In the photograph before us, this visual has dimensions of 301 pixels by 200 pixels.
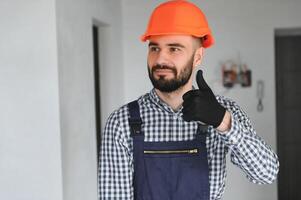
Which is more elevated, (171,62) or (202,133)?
(171,62)

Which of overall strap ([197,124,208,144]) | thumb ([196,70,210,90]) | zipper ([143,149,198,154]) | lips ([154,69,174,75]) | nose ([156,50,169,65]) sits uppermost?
nose ([156,50,169,65])

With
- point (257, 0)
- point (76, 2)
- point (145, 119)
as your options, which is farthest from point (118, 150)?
point (257, 0)

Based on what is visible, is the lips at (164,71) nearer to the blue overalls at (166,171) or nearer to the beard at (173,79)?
the beard at (173,79)

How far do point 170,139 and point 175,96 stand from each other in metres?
0.13

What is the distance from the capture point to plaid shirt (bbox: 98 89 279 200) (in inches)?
44.7

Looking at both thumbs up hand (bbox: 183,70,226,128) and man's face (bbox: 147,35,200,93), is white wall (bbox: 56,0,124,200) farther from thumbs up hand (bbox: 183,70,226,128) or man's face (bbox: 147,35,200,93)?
thumbs up hand (bbox: 183,70,226,128)

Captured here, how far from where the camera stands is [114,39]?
3805 mm

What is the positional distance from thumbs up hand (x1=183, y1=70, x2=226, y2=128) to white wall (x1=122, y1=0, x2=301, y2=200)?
289 cm

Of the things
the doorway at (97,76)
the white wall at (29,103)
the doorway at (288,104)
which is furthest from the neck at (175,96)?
the doorway at (288,104)

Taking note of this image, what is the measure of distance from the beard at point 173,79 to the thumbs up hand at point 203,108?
0.33 feet

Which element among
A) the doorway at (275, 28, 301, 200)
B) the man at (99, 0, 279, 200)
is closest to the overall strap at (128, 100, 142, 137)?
the man at (99, 0, 279, 200)

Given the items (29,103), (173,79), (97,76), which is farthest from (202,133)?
(97,76)

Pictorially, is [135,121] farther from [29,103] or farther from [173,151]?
[29,103]

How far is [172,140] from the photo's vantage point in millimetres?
1256
